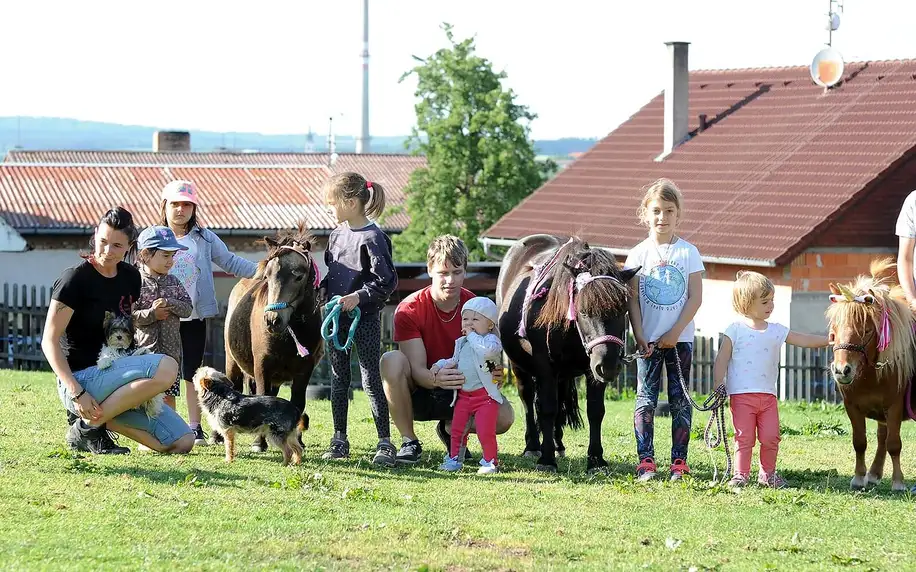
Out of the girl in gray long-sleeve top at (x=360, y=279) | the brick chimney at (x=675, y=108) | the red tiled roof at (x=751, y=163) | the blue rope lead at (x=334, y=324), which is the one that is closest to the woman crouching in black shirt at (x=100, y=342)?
the blue rope lead at (x=334, y=324)

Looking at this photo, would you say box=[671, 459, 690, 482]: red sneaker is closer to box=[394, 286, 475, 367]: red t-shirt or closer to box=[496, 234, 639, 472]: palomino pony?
box=[496, 234, 639, 472]: palomino pony

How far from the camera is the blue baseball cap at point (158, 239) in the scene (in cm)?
844

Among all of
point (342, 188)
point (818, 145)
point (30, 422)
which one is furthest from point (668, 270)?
point (818, 145)

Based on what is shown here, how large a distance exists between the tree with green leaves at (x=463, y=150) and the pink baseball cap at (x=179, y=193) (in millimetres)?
28796

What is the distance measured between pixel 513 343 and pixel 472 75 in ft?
99.6

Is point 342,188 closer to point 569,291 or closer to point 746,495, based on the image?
point 569,291

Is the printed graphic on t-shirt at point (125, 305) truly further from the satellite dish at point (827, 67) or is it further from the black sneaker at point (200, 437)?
the satellite dish at point (827, 67)

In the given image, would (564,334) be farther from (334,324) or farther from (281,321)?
(281,321)

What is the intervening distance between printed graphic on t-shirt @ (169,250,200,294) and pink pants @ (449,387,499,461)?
2341 mm

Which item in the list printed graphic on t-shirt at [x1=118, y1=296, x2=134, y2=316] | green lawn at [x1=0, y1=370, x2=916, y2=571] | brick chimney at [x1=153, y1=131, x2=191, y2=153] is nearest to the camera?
green lawn at [x1=0, y1=370, x2=916, y2=571]

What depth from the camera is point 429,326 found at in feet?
28.1

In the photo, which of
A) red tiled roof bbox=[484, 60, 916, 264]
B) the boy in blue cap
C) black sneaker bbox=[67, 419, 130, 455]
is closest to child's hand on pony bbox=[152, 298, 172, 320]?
the boy in blue cap

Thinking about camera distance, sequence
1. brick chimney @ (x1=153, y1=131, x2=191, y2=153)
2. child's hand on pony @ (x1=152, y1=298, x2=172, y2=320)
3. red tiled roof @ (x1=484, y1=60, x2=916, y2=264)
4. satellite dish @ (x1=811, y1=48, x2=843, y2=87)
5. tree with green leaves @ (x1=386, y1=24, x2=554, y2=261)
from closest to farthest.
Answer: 1. child's hand on pony @ (x1=152, y1=298, x2=172, y2=320)
2. red tiled roof @ (x1=484, y1=60, x2=916, y2=264)
3. satellite dish @ (x1=811, y1=48, x2=843, y2=87)
4. tree with green leaves @ (x1=386, y1=24, x2=554, y2=261)
5. brick chimney @ (x1=153, y1=131, x2=191, y2=153)

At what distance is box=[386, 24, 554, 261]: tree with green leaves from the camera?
38406 millimetres
